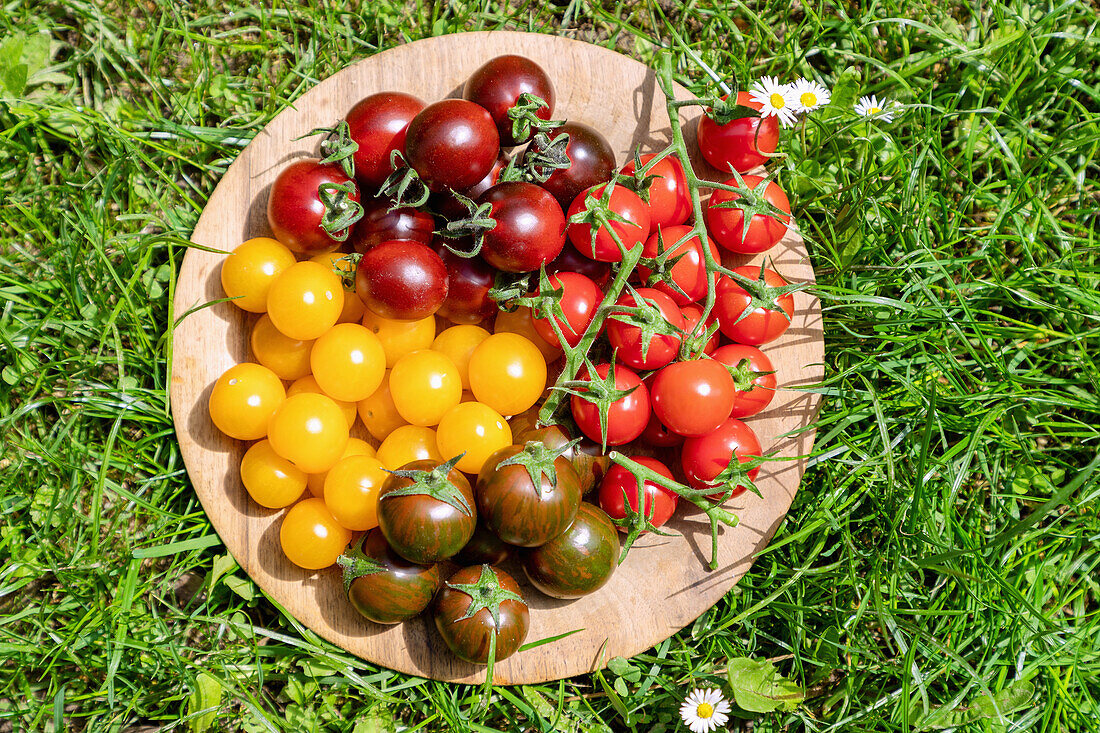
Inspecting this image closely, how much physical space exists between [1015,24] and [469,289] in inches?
90.9

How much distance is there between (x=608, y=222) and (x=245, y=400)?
111cm

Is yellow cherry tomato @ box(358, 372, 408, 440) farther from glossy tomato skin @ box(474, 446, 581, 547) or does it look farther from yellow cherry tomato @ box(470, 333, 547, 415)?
glossy tomato skin @ box(474, 446, 581, 547)

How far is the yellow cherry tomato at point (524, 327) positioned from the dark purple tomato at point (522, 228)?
164 mm

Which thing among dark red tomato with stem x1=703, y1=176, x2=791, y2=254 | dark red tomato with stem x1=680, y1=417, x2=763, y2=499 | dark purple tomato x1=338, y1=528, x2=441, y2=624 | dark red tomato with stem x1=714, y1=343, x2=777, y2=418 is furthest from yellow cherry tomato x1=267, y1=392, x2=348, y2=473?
dark red tomato with stem x1=703, y1=176, x2=791, y2=254

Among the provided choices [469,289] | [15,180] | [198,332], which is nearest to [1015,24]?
[469,289]

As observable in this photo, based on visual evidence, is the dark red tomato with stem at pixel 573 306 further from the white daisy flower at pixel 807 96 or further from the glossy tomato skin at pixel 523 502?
the white daisy flower at pixel 807 96

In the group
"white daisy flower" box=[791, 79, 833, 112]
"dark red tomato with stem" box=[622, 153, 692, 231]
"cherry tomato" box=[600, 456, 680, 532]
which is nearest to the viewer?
"cherry tomato" box=[600, 456, 680, 532]

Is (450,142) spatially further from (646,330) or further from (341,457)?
(341,457)

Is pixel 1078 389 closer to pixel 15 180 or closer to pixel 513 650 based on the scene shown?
pixel 513 650

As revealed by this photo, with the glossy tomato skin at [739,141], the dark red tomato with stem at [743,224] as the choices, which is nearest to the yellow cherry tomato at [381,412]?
the dark red tomato with stem at [743,224]

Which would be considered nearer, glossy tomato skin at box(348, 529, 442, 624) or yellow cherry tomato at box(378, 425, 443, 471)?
glossy tomato skin at box(348, 529, 442, 624)

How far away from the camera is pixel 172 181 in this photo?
2631mm

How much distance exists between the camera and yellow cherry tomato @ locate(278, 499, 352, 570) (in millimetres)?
2121

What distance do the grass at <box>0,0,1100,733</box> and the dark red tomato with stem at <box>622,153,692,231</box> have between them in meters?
0.54
